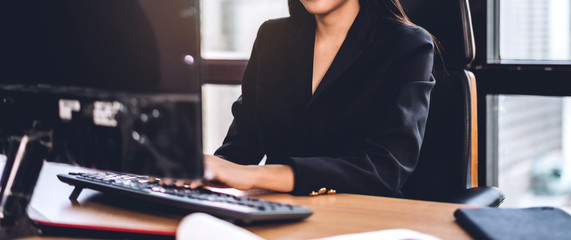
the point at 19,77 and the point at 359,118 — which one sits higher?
the point at 19,77

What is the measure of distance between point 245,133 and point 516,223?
85 centimetres

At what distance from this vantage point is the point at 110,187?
3.15ft

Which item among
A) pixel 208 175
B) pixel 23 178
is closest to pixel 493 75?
pixel 208 175

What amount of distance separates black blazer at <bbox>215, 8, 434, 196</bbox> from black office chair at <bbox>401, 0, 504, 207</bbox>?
0.09 m

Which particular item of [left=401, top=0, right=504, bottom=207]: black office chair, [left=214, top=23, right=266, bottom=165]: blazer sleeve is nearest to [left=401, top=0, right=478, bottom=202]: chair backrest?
[left=401, top=0, right=504, bottom=207]: black office chair

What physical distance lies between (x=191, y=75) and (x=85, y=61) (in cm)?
21

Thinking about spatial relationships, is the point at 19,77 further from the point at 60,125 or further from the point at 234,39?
the point at 234,39

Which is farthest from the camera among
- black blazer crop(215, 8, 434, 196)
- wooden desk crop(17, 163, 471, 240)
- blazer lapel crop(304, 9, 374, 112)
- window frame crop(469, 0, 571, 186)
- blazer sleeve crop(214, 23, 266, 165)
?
window frame crop(469, 0, 571, 186)

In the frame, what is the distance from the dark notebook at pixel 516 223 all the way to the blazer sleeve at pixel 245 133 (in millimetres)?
723

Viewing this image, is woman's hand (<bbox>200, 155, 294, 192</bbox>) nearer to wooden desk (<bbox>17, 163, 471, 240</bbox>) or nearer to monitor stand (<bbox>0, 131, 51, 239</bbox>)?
wooden desk (<bbox>17, 163, 471, 240</bbox>)

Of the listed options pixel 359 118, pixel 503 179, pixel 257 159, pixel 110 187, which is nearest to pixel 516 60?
pixel 503 179

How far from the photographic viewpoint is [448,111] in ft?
4.80

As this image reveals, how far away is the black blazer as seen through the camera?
3.77 feet

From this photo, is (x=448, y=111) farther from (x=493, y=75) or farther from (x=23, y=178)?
(x=23, y=178)
